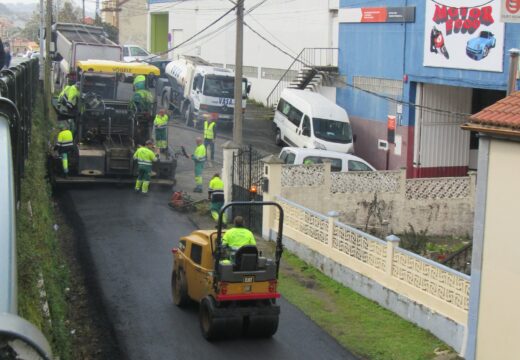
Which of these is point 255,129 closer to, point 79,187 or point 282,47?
point 282,47

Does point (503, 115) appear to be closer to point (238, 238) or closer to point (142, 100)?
point (238, 238)

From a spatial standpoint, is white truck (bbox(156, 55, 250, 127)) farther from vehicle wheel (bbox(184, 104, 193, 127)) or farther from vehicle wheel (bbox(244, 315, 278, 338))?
vehicle wheel (bbox(244, 315, 278, 338))

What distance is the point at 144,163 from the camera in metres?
21.4

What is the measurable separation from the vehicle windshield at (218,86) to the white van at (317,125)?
12.1ft

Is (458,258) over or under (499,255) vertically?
under

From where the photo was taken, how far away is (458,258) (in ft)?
55.7

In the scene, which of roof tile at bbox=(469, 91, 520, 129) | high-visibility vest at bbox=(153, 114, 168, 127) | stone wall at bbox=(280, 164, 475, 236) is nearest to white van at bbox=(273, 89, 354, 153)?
high-visibility vest at bbox=(153, 114, 168, 127)

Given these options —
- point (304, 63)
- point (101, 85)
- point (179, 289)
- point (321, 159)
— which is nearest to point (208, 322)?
point (179, 289)

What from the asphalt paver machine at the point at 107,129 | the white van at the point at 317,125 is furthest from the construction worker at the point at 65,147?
the white van at the point at 317,125

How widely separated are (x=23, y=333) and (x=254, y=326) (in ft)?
31.1

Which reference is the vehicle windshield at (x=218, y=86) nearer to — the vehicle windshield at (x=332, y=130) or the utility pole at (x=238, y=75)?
the vehicle windshield at (x=332, y=130)

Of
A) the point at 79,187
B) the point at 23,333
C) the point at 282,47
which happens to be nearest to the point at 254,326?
the point at 23,333

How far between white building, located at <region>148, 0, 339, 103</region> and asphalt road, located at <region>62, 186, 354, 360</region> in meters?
16.5

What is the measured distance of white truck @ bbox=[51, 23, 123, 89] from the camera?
33500 mm
